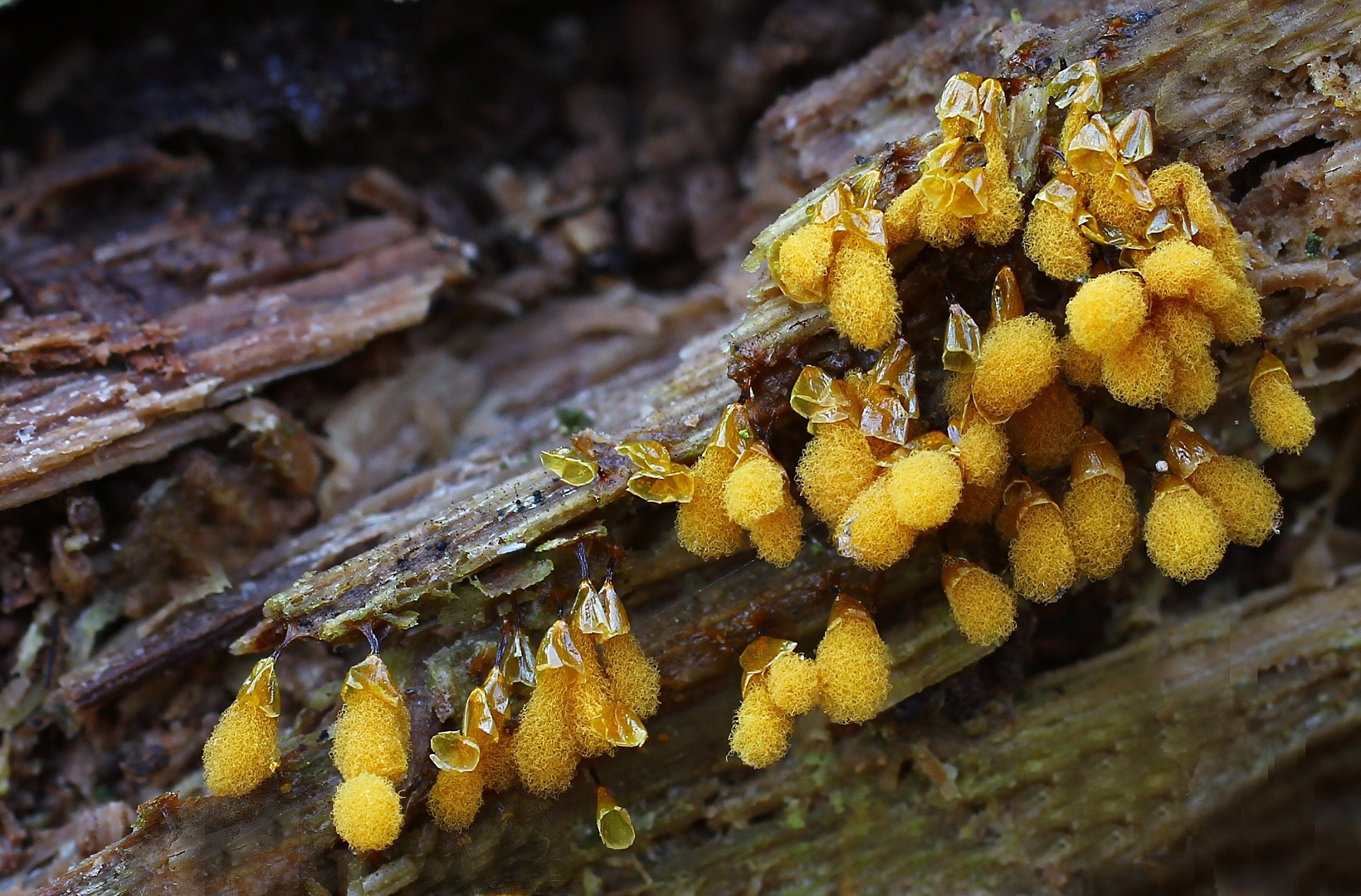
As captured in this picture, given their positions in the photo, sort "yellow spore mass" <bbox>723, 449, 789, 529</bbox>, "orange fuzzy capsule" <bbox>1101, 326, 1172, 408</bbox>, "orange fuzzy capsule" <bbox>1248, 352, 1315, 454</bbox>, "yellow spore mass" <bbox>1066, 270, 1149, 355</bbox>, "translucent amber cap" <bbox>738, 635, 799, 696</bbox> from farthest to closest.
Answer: "translucent amber cap" <bbox>738, 635, 799, 696</bbox>, "orange fuzzy capsule" <bbox>1248, 352, 1315, 454</bbox>, "yellow spore mass" <bbox>723, 449, 789, 529</bbox>, "orange fuzzy capsule" <bbox>1101, 326, 1172, 408</bbox>, "yellow spore mass" <bbox>1066, 270, 1149, 355</bbox>

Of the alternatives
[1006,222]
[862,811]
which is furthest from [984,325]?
[862,811]

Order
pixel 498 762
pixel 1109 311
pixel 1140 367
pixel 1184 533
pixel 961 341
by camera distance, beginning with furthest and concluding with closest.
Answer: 1. pixel 498 762
2. pixel 961 341
3. pixel 1184 533
4. pixel 1140 367
5. pixel 1109 311

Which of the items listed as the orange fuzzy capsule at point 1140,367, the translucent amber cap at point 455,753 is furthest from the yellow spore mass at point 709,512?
the orange fuzzy capsule at point 1140,367

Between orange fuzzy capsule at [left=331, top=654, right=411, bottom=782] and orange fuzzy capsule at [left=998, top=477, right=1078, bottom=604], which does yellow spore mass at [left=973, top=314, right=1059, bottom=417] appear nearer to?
orange fuzzy capsule at [left=998, top=477, right=1078, bottom=604]

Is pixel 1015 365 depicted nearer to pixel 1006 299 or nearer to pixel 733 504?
pixel 1006 299

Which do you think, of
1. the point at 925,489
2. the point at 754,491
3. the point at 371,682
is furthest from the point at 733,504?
the point at 371,682

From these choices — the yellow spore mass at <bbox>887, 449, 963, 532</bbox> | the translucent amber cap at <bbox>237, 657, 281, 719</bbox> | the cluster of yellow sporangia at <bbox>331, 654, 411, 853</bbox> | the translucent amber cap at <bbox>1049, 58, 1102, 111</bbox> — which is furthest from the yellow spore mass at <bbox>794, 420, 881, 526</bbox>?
the translucent amber cap at <bbox>237, 657, 281, 719</bbox>

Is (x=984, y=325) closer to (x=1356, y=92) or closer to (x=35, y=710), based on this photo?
(x=1356, y=92)
